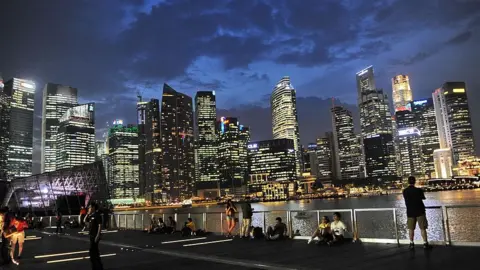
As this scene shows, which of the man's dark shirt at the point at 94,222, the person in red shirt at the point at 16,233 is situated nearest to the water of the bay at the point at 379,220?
the man's dark shirt at the point at 94,222

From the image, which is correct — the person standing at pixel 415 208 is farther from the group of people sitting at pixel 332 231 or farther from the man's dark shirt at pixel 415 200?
the group of people sitting at pixel 332 231

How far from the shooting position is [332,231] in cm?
1398

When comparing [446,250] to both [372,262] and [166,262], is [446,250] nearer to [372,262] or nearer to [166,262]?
[372,262]

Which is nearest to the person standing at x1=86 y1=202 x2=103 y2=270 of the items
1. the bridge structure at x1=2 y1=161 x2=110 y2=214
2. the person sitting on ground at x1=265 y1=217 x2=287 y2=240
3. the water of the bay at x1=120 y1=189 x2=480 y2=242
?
the person sitting on ground at x1=265 y1=217 x2=287 y2=240

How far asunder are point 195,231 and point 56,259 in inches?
311

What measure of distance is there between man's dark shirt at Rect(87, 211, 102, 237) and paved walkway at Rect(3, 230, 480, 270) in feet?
4.98

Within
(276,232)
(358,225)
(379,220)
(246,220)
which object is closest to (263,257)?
(276,232)

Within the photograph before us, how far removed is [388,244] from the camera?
507 inches

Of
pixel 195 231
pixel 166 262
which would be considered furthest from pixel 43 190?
pixel 166 262

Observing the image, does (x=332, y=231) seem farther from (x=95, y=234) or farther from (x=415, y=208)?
(x=95, y=234)

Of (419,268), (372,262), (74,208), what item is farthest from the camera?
(74,208)

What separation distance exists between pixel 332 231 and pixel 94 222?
814 cm

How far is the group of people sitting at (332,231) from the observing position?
13734 mm

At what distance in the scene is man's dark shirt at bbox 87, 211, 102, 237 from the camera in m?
10.4
